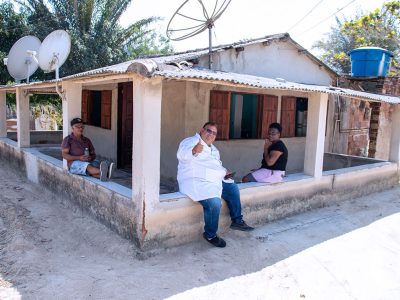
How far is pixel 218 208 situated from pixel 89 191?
6.68 ft

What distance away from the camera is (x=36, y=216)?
5.70m

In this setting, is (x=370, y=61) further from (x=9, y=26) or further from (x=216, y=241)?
(x=9, y=26)

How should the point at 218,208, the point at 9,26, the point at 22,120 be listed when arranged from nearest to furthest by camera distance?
the point at 218,208, the point at 22,120, the point at 9,26

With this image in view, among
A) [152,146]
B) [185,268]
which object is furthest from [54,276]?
[152,146]

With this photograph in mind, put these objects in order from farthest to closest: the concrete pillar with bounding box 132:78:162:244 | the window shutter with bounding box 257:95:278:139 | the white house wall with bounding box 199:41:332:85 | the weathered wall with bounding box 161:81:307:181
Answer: the window shutter with bounding box 257:95:278:139 < the white house wall with bounding box 199:41:332:85 < the weathered wall with bounding box 161:81:307:181 < the concrete pillar with bounding box 132:78:162:244

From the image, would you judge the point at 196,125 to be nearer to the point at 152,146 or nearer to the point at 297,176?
the point at 297,176

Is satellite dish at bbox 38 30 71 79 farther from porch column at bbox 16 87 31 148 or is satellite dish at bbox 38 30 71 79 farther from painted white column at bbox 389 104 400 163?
painted white column at bbox 389 104 400 163

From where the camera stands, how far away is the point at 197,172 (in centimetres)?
459

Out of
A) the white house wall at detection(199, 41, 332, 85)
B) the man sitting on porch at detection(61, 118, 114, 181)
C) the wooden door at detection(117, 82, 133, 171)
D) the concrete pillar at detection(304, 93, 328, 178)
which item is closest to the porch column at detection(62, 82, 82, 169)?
the man sitting on porch at detection(61, 118, 114, 181)

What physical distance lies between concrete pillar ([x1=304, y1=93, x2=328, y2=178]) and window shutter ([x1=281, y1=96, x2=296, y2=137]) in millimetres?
2439

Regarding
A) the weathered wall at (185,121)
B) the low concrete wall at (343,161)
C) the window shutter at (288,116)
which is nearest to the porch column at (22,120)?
the weathered wall at (185,121)

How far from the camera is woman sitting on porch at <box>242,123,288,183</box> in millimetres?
5602

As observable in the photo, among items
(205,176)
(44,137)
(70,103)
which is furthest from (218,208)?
(44,137)

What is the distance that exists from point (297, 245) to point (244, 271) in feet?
3.70
